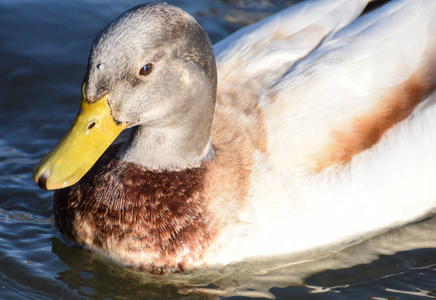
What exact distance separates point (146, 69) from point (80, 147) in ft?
1.89

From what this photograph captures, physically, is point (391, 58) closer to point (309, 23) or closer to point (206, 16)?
point (309, 23)

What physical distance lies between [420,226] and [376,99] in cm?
108

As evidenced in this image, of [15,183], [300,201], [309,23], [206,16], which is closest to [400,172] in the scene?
[300,201]

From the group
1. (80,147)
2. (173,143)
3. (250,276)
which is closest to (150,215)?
(173,143)

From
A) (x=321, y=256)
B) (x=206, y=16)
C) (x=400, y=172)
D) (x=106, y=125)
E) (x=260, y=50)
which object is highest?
(x=206, y=16)

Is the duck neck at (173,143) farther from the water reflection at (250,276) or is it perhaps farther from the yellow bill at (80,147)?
the water reflection at (250,276)

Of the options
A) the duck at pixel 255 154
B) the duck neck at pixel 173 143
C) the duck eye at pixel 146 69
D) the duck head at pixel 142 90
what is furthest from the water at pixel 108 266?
the duck eye at pixel 146 69

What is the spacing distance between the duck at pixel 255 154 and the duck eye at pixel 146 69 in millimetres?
19

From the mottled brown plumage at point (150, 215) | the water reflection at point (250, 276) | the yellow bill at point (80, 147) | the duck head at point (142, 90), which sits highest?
the duck head at point (142, 90)

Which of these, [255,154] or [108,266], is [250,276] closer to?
[255,154]

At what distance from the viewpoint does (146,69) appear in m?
4.00

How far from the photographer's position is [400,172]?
467 centimetres

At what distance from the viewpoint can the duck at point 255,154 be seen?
13.7 feet

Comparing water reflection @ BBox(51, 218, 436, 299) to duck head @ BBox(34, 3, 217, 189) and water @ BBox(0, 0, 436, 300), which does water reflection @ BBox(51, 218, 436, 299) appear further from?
duck head @ BBox(34, 3, 217, 189)
